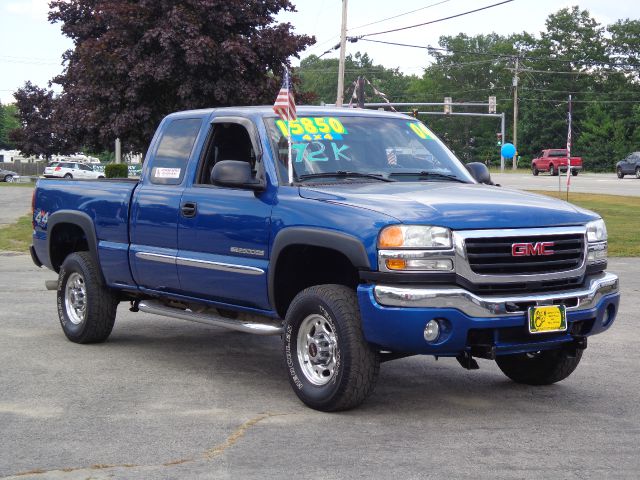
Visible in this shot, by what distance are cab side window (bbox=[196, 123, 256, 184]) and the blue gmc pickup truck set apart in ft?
0.04

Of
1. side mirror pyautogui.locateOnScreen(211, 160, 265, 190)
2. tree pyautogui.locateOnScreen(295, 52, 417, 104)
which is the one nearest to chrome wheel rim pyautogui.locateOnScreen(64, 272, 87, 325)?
side mirror pyautogui.locateOnScreen(211, 160, 265, 190)

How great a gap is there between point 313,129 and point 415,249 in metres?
1.81

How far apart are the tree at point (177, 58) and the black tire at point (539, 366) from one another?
24.6 m

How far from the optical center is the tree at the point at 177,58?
3175 cm

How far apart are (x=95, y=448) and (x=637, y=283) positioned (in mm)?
10194

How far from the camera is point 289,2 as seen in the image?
113 ft

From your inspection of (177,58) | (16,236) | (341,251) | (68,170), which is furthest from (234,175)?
(68,170)

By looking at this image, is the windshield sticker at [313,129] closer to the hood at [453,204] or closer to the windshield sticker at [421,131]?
the hood at [453,204]

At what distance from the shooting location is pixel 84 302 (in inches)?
363

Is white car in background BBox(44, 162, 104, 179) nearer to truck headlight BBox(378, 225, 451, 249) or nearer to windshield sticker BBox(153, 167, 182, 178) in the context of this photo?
windshield sticker BBox(153, 167, 182, 178)

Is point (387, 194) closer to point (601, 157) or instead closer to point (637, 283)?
point (637, 283)

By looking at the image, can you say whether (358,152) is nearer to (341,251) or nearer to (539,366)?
(341,251)

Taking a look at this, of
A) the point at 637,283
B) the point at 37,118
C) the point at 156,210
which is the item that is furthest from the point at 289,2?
the point at 37,118

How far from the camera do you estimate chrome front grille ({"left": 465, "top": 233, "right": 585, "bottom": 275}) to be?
6.20 metres
